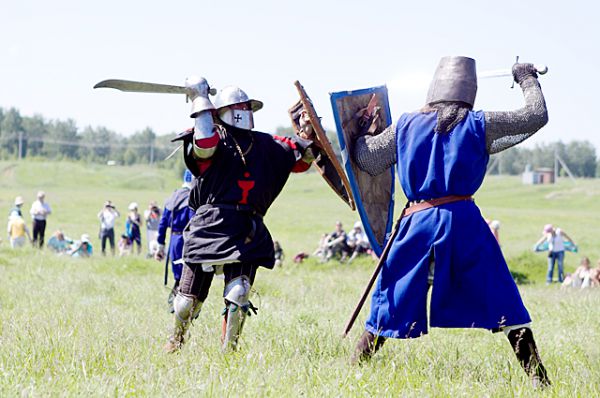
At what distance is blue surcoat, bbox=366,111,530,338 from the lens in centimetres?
426

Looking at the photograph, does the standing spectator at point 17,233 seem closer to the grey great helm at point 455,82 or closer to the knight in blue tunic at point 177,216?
the knight in blue tunic at point 177,216

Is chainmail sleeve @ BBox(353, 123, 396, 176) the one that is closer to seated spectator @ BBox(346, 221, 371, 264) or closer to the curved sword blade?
the curved sword blade

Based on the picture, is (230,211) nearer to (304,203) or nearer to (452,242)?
(452,242)

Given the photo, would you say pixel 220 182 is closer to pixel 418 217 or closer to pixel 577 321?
pixel 418 217

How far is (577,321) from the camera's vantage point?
7.02 m

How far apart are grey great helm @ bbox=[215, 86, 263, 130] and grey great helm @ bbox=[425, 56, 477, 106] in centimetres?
104

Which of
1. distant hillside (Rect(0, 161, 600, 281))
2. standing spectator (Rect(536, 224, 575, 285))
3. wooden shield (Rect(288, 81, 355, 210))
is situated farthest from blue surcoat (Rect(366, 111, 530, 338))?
distant hillside (Rect(0, 161, 600, 281))

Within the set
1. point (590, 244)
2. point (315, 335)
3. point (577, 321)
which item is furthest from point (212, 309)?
point (590, 244)

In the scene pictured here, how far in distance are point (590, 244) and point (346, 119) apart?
84.3 feet

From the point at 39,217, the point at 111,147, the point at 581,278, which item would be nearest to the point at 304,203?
the point at 39,217

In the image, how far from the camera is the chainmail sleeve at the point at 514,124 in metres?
4.30

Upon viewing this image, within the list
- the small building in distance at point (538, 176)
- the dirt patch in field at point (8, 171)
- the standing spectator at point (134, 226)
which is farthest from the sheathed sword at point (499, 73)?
the small building in distance at point (538, 176)

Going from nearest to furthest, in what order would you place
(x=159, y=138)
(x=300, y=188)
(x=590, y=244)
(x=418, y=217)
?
(x=418, y=217) → (x=590, y=244) → (x=300, y=188) → (x=159, y=138)

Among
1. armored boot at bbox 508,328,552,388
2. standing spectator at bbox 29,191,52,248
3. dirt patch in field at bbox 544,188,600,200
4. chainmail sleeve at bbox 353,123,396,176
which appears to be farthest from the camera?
dirt patch in field at bbox 544,188,600,200
